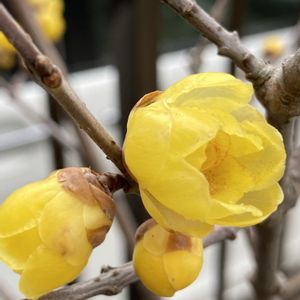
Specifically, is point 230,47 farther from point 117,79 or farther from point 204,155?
point 117,79

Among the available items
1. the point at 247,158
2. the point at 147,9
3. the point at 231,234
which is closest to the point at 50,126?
the point at 147,9

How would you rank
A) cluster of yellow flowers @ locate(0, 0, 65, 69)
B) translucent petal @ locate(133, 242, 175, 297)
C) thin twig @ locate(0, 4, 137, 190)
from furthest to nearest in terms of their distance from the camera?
cluster of yellow flowers @ locate(0, 0, 65, 69) < translucent petal @ locate(133, 242, 175, 297) < thin twig @ locate(0, 4, 137, 190)

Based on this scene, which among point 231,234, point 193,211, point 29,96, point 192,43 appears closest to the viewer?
point 193,211

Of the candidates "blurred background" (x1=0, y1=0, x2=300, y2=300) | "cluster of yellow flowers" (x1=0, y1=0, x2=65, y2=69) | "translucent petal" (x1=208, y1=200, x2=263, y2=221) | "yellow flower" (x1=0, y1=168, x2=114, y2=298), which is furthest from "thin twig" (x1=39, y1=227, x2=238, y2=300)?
"cluster of yellow flowers" (x1=0, y1=0, x2=65, y2=69)

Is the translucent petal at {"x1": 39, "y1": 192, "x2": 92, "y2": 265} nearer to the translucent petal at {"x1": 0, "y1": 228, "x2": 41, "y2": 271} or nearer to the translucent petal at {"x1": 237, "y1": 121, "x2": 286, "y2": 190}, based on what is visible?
the translucent petal at {"x1": 0, "y1": 228, "x2": 41, "y2": 271}

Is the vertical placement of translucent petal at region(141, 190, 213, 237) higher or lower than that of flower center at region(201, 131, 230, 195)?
lower

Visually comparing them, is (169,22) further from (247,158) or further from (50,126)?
(247,158)

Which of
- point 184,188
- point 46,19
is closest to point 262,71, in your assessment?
point 184,188
